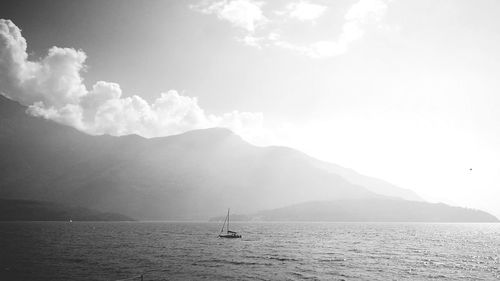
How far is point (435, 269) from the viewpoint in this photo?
79250mm

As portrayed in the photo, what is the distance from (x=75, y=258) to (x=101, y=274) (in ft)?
86.2

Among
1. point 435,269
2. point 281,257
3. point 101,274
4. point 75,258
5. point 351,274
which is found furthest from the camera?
point 281,257

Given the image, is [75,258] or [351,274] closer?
[351,274]

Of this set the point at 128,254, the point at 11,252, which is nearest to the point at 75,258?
the point at 128,254

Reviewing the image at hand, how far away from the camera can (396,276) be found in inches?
2726

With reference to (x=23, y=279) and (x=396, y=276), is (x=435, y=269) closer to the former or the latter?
(x=396, y=276)

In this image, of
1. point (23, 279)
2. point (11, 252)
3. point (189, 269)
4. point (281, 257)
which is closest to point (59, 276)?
point (23, 279)

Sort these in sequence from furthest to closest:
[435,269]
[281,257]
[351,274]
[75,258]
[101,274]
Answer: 1. [281,257]
2. [75,258]
3. [435,269]
4. [351,274]
5. [101,274]

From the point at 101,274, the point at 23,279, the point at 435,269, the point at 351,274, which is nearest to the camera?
the point at 23,279

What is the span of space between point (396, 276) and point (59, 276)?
67397 millimetres

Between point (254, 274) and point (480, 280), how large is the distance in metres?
47.1

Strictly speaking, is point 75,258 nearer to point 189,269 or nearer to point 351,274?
point 189,269

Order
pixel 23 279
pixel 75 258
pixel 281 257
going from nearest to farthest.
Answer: pixel 23 279
pixel 75 258
pixel 281 257

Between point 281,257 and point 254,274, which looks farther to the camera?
point 281,257
